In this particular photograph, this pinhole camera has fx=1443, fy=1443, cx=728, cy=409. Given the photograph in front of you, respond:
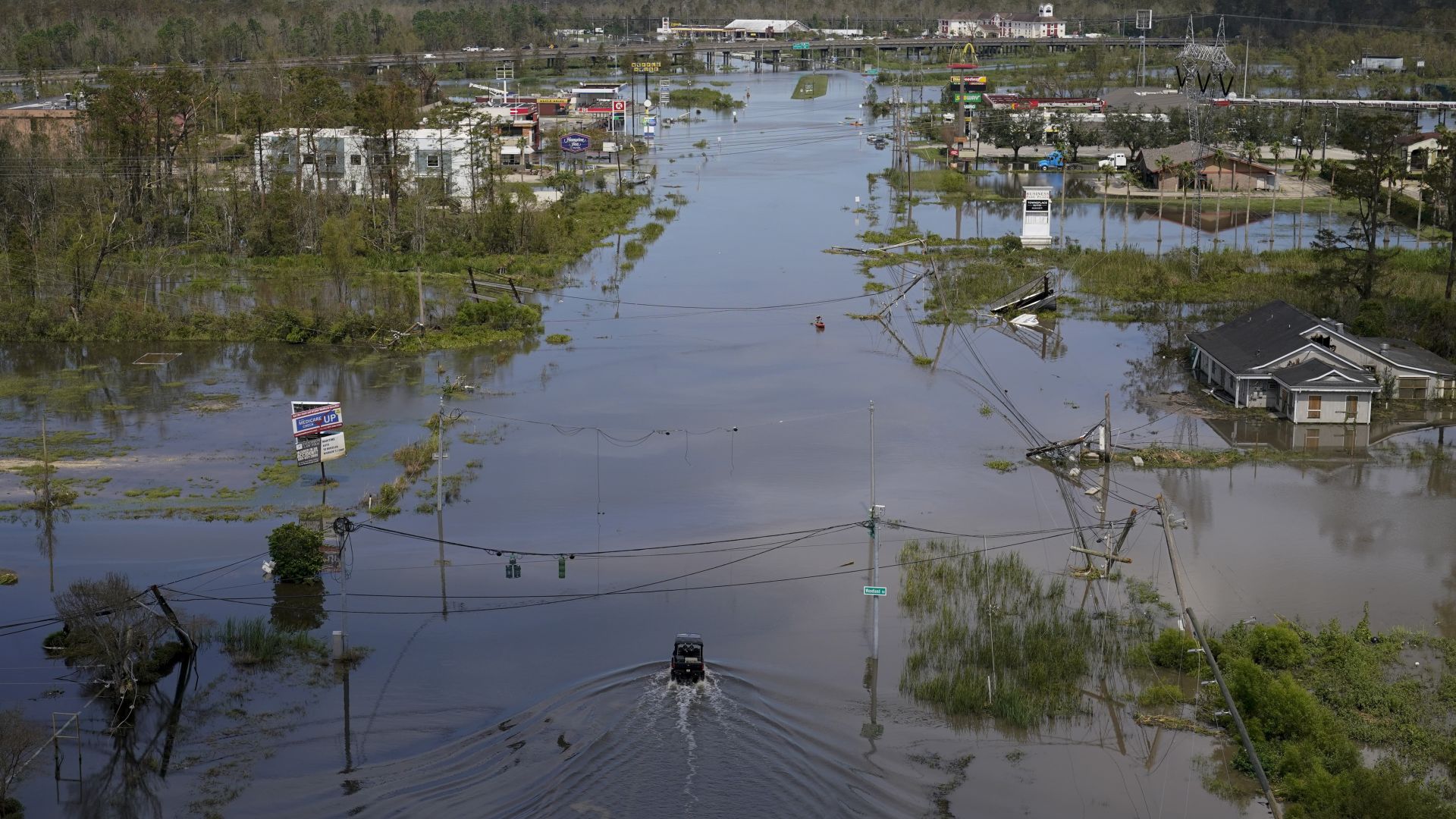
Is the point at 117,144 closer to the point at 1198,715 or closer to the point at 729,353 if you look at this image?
the point at 729,353

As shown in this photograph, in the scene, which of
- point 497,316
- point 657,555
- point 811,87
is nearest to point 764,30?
point 811,87

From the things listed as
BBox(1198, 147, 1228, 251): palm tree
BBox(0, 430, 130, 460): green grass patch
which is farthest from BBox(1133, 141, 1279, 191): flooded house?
BBox(0, 430, 130, 460): green grass patch

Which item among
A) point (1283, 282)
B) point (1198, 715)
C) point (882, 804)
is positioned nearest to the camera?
point (882, 804)

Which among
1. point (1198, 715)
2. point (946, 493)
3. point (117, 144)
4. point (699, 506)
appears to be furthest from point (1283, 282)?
point (117, 144)

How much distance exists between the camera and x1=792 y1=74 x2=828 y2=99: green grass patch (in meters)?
109

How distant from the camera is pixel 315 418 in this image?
26.3 meters

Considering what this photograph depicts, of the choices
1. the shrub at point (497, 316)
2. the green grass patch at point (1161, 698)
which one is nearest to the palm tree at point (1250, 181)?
the shrub at point (497, 316)

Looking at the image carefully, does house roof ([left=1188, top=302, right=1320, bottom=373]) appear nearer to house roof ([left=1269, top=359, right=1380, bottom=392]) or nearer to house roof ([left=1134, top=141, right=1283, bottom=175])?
Result: house roof ([left=1269, top=359, right=1380, bottom=392])

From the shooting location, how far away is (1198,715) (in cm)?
1802

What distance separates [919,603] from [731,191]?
150 ft

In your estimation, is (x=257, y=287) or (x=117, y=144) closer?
(x=257, y=287)

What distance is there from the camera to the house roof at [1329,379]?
96.4 ft

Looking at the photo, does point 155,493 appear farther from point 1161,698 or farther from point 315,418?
point 1161,698

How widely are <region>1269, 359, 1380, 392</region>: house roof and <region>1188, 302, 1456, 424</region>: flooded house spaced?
2 cm
